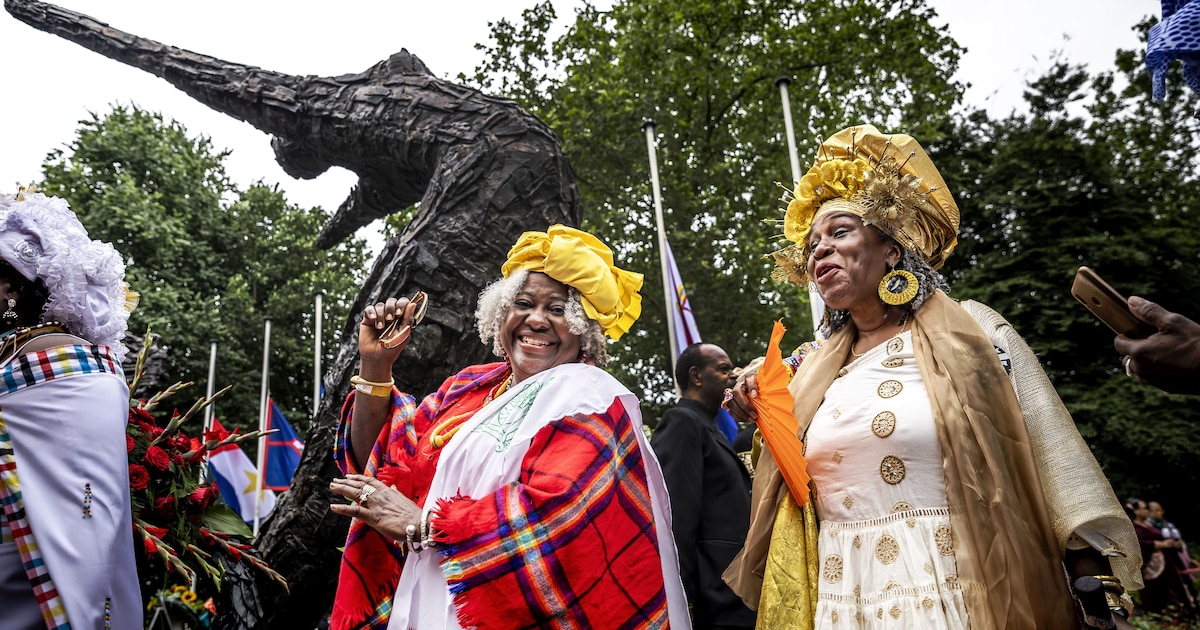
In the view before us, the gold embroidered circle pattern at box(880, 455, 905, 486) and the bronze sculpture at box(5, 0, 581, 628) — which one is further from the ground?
the bronze sculpture at box(5, 0, 581, 628)

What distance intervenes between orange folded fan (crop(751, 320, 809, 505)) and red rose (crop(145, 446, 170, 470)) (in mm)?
2347

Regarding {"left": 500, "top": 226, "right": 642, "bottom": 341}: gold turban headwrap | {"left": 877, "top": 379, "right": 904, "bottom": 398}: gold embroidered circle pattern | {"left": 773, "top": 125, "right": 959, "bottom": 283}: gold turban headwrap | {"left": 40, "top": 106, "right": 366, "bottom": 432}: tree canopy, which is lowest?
{"left": 40, "top": 106, "right": 366, "bottom": 432}: tree canopy

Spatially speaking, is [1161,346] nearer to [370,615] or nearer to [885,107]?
[370,615]

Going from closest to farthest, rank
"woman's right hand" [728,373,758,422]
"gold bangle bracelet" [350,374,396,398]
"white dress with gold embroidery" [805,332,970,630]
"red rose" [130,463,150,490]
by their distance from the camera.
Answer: "white dress with gold embroidery" [805,332,970,630] → "woman's right hand" [728,373,758,422] → "red rose" [130,463,150,490] → "gold bangle bracelet" [350,374,396,398]

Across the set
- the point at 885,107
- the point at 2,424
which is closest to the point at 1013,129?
the point at 885,107

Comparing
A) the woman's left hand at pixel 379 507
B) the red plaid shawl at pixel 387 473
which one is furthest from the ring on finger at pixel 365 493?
the red plaid shawl at pixel 387 473

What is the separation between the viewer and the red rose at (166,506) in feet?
10.7

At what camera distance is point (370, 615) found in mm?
2988

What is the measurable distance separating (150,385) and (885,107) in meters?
15.0

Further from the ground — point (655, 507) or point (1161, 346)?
point (1161, 346)

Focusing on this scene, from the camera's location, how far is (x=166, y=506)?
325 cm

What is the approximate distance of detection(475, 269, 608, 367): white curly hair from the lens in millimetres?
3176

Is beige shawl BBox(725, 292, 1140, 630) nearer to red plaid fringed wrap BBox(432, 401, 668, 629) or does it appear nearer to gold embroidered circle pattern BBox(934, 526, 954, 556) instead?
gold embroidered circle pattern BBox(934, 526, 954, 556)

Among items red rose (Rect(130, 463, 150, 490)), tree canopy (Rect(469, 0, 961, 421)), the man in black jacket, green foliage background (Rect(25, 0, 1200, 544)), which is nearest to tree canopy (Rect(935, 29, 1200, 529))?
green foliage background (Rect(25, 0, 1200, 544))
